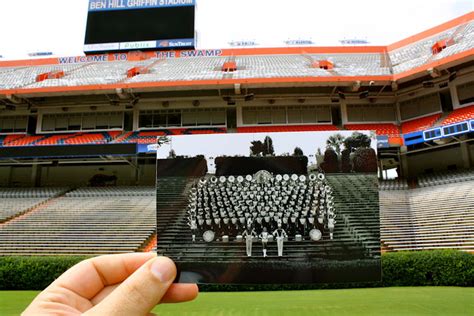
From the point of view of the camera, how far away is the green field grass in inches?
271

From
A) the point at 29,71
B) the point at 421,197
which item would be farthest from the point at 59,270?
the point at 29,71

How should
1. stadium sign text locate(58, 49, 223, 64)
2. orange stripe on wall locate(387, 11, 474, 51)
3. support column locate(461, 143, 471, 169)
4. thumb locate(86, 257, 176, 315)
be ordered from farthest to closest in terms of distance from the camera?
stadium sign text locate(58, 49, 223, 64)
orange stripe on wall locate(387, 11, 474, 51)
support column locate(461, 143, 471, 169)
thumb locate(86, 257, 176, 315)

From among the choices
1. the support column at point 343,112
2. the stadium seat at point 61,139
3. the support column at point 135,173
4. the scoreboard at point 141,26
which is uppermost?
the scoreboard at point 141,26

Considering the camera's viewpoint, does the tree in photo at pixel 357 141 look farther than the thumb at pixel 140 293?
Yes

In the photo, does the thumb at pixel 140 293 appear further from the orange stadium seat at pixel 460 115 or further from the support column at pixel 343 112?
the support column at pixel 343 112

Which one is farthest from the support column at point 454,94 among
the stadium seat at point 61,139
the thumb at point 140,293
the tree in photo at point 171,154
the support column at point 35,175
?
the support column at point 35,175

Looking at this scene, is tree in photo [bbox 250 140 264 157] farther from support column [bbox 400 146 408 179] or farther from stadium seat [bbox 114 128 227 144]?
support column [bbox 400 146 408 179]

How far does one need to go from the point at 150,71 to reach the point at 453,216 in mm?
22027

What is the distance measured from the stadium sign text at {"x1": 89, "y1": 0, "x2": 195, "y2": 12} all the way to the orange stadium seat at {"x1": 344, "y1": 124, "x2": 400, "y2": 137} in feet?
58.0

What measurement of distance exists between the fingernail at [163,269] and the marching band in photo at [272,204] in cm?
16

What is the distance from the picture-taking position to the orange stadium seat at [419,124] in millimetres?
22095

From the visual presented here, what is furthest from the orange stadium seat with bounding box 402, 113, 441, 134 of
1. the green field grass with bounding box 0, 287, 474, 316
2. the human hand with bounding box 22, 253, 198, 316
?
the human hand with bounding box 22, 253, 198, 316

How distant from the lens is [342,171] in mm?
2260

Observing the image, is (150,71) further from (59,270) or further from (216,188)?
(216,188)
